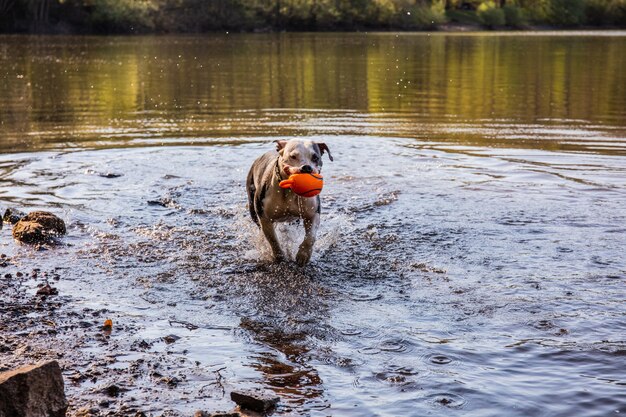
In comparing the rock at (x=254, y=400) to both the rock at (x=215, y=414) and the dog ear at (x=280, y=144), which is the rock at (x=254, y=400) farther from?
the dog ear at (x=280, y=144)

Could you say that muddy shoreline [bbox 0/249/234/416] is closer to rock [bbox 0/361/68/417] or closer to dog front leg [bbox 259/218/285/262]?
rock [bbox 0/361/68/417]

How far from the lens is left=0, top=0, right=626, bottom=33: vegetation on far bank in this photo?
87.3m

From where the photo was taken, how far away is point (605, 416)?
557 centimetres

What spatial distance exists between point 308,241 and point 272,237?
52cm

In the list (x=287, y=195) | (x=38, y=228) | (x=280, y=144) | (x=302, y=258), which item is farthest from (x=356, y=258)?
(x=38, y=228)

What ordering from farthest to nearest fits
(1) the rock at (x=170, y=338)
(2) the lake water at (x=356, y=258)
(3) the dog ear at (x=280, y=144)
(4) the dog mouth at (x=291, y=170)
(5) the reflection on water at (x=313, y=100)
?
(5) the reflection on water at (x=313, y=100) → (3) the dog ear at (x=280, y=144) → (4) the dog mouth at (x=291, y=170) → (1) the rock at (x=170, y=338) → (2) the lake water at (x=356, y=258)

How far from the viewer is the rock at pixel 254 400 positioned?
552 cm

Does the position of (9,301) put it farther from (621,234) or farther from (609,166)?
(609,166)

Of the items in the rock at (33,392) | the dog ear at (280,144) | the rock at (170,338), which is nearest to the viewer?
the rock at (33,392)

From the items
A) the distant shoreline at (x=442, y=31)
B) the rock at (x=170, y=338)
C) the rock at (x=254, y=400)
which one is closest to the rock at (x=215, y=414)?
the rock at (x=254, y=400)

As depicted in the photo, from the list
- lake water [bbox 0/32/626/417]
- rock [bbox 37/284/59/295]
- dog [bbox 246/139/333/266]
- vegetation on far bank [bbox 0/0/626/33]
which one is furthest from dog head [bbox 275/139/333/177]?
vegetation on far bank [bbox 0/0/626/33]

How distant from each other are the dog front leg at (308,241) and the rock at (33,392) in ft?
14.4

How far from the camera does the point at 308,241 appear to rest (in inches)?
360

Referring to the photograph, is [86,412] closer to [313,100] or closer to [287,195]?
[287,195]
